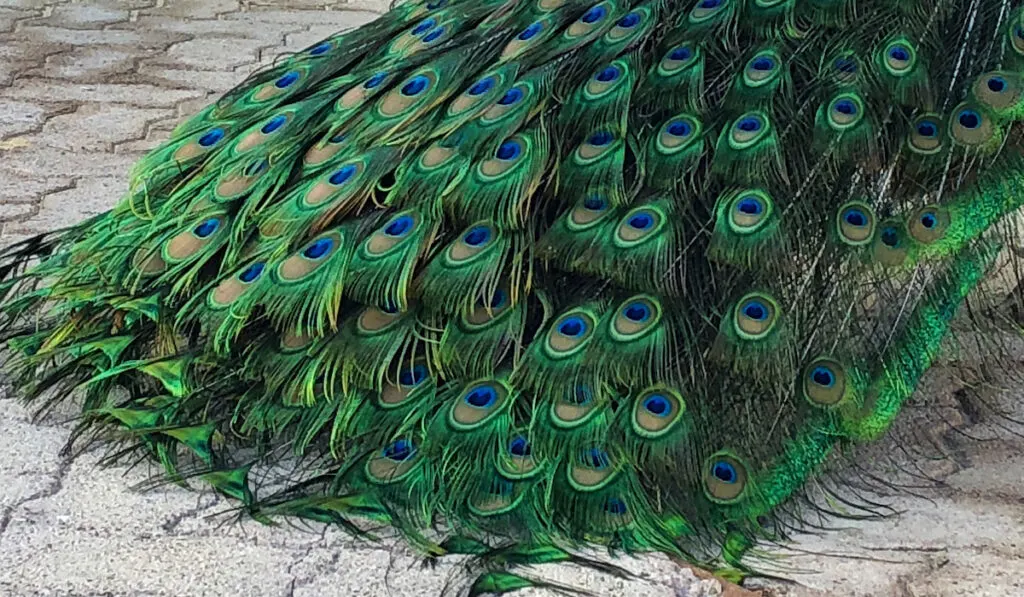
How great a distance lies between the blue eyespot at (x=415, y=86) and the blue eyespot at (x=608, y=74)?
1.14ft

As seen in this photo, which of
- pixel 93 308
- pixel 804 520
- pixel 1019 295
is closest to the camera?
pixel 804 520

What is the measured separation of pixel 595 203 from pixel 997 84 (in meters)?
0.76

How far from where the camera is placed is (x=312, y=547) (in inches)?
89.3

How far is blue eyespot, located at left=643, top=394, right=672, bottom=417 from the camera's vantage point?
7.30 ft

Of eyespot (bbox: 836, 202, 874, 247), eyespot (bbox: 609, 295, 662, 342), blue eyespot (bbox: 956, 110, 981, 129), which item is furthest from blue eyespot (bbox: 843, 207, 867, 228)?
eyespot (bbox: 609, 295, 662, 342)

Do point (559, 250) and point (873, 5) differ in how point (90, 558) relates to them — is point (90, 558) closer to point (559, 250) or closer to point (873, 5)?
point (559, 250)

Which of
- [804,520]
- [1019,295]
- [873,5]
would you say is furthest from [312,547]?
[1019,295]

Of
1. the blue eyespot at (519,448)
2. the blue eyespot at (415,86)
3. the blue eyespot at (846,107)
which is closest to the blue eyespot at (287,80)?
the blue eyespot at (415,86)

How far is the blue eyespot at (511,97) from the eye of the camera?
246 cm

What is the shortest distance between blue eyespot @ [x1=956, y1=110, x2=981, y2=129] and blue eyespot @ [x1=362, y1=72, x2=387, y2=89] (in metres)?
1.10

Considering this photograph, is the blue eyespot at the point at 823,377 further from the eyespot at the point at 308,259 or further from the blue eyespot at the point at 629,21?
the eyespot at the point at 308,259

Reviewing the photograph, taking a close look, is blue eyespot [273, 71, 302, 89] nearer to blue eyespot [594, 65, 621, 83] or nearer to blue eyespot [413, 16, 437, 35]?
blue eyespot [413, 16, 437, 35]

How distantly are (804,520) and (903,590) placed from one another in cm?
22

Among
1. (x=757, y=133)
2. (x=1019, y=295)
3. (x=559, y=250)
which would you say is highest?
(x=757, y=133)
